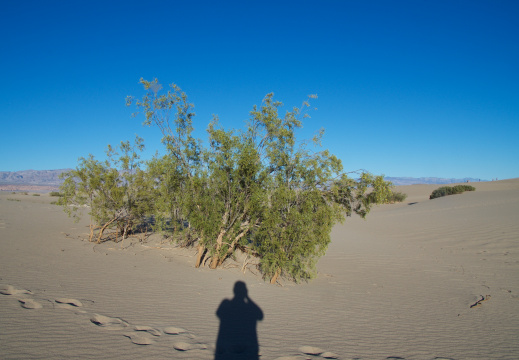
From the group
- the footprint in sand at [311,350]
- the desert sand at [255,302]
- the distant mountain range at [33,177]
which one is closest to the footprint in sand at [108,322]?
the desert sand at [255,302]

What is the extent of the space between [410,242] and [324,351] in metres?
12.3

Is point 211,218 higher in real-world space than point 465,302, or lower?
higher

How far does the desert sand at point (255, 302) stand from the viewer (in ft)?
12.9

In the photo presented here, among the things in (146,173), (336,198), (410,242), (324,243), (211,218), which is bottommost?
(410,242)

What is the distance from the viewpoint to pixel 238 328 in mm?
4750

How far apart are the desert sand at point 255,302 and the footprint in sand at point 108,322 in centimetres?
3

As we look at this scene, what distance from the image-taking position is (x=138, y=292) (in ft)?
19.6

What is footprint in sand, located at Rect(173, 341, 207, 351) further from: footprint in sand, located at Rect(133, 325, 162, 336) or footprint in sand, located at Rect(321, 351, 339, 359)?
footprint in sand, located at Rect(321, 351, 339, 359)

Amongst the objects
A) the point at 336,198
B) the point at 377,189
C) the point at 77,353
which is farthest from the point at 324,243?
the point at 77,353

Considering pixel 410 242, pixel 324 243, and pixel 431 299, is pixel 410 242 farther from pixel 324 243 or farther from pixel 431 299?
pixel 324 243

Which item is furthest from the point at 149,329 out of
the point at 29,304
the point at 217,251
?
the point at 217,251

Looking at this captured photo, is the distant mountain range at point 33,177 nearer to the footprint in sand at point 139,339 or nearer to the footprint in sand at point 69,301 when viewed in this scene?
the footprint in sand at point 69,301

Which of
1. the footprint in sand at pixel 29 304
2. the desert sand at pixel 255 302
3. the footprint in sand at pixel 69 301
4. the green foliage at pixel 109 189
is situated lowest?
the desert sand at pixel 255 302

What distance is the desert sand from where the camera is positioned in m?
3.92
